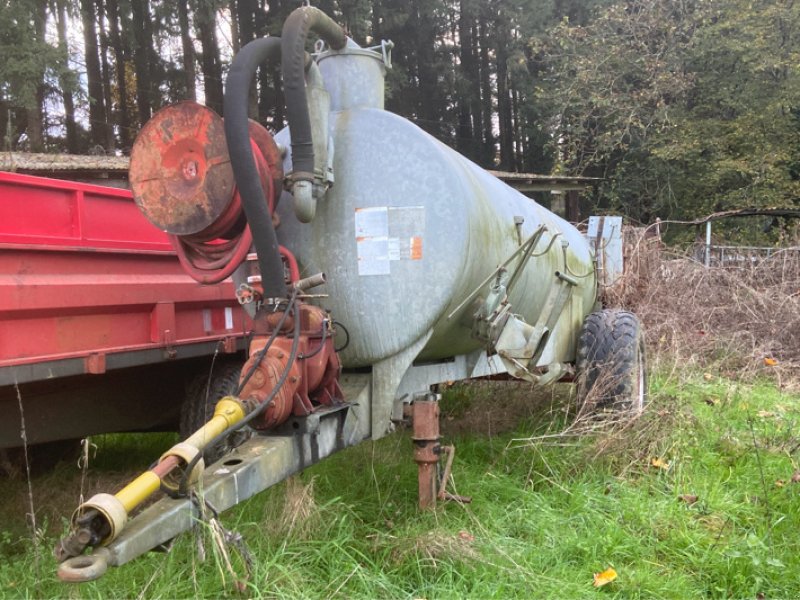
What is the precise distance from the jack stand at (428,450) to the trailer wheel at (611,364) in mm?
1572

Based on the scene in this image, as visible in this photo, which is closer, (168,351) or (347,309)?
(347,309)

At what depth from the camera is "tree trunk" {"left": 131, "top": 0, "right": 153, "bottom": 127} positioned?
63.1 ft

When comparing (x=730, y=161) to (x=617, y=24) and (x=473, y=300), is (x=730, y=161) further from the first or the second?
(x=473, y=300)

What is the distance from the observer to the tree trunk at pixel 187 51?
18781 mm

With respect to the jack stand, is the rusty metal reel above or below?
above

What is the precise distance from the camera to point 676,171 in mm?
19266

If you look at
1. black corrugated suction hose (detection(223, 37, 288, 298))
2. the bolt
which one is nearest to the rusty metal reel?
the bolt

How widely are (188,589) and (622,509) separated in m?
2.03

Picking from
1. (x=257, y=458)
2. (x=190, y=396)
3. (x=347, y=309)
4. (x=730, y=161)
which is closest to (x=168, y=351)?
(x=190, y=396)

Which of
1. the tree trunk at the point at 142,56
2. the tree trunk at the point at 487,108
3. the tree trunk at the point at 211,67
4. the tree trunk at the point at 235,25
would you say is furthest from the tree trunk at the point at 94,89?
the tree trunk at the point at 487,108

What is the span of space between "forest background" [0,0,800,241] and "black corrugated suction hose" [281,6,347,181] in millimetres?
12902

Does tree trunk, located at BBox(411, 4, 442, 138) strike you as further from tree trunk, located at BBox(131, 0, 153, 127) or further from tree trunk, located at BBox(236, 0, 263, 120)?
tree trunk, located at BBox(131, 0, 153, 127)

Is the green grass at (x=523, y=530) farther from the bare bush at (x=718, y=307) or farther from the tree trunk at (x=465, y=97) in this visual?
the tree trunk at (x=465, y=97)

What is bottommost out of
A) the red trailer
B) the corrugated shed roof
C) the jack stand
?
the jack stand
